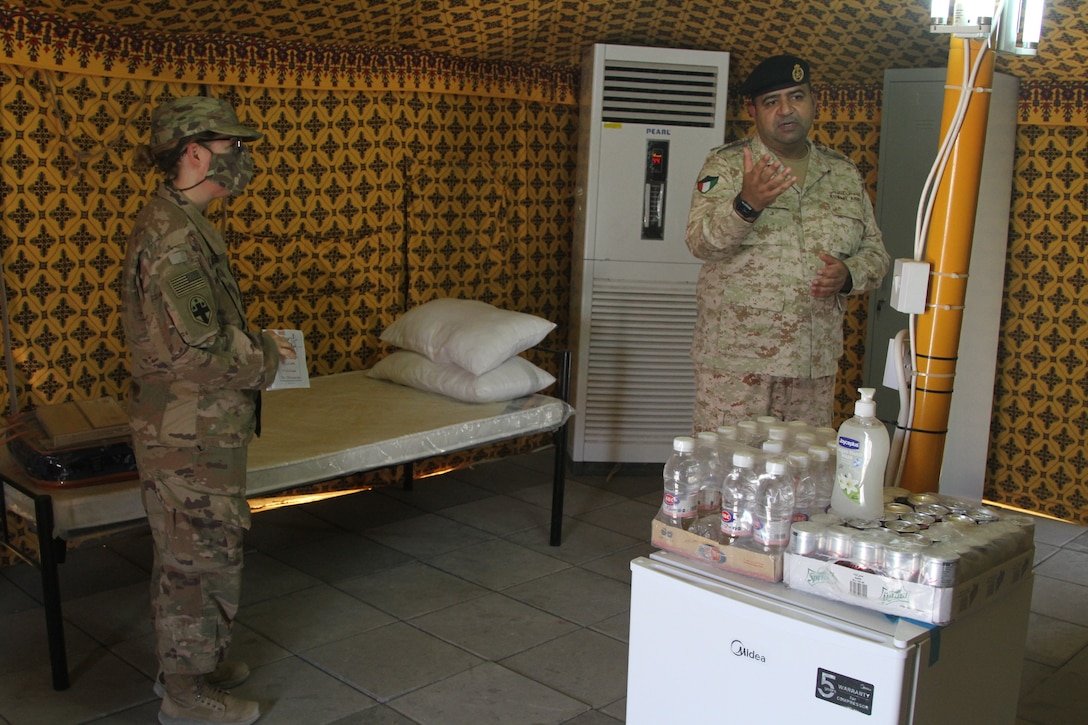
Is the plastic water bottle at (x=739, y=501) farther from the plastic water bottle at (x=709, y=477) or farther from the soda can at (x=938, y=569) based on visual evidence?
the soda can at (x=938, y=569)

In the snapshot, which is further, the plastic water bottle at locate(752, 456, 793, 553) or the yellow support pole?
the yellow support pole

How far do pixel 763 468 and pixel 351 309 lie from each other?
2816mm

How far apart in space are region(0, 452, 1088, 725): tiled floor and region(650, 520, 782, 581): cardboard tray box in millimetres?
496

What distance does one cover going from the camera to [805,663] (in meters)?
1.68

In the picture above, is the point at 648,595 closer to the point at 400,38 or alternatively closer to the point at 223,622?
the point at 223,622

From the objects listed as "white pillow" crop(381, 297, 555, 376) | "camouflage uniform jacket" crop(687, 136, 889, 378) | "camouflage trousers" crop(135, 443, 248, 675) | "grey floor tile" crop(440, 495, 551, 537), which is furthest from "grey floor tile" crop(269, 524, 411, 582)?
"camouflage uniform jacket" crop(687, 136, 889, 378)

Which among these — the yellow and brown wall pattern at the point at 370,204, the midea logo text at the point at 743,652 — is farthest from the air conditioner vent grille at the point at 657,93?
the midea logo text at the point at 743,652

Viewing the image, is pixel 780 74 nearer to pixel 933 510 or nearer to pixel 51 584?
pixel 933 510

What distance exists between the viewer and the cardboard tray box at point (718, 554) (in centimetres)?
181

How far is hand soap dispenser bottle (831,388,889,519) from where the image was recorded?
1871mm

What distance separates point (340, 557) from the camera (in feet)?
12.4

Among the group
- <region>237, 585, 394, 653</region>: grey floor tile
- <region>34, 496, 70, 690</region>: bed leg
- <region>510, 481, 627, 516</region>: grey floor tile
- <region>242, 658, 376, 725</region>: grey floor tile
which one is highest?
<region>34, 496, 70, 690</region>: bed leg

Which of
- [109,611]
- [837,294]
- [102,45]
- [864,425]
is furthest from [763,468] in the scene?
[102,45]

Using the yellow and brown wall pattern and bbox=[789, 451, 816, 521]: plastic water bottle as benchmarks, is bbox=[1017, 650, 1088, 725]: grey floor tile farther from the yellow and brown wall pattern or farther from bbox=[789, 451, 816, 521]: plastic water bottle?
the yellow and brown wall pattern
